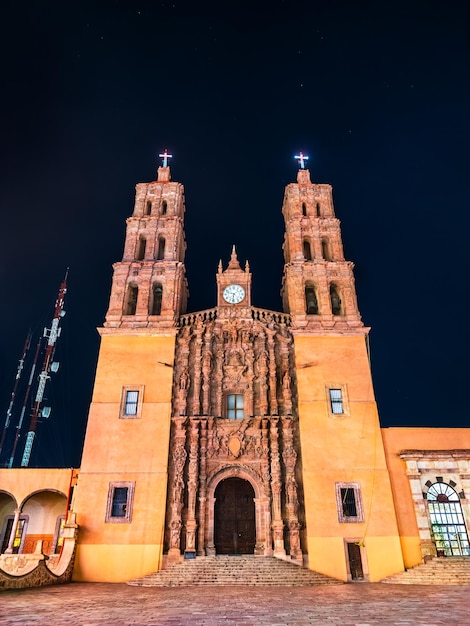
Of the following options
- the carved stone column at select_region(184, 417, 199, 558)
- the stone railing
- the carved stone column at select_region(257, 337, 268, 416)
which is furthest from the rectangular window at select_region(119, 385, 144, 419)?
the carved stone column at select_region(257, 337, 268, 416)

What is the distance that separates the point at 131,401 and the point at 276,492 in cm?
1032

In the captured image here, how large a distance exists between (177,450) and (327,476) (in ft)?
29.0

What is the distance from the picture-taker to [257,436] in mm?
27141

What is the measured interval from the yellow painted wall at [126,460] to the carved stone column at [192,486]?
4.65 ft

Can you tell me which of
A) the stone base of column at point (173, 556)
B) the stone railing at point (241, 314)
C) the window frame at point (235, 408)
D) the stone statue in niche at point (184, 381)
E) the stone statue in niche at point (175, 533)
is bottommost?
the stone base of column at point (173, 556)

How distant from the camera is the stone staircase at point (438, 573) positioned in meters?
21.6

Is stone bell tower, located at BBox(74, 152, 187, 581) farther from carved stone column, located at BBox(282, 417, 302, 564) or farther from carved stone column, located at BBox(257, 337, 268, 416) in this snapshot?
carved stone column, located at BBox(282, 417, 302, 564)

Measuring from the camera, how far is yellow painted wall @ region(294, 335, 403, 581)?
2395 cm

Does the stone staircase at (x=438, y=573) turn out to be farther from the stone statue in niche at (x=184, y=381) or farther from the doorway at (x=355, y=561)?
the stone statue in niche at (x=184, y=381)

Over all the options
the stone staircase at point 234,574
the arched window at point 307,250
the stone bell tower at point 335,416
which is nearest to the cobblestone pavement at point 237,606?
the stone staircase at point 234,574

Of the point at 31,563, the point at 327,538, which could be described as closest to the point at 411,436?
the point at 327,538

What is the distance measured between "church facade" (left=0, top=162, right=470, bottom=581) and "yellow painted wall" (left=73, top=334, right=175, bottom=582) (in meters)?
0.07

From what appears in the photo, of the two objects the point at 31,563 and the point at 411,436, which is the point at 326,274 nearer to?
the point at 411,436

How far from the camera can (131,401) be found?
28047 mm
